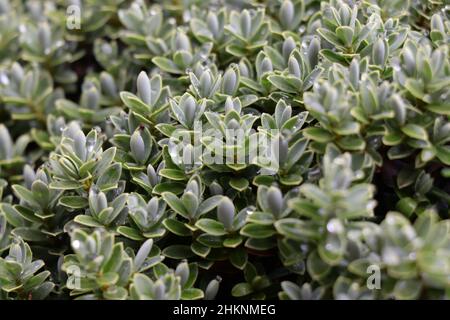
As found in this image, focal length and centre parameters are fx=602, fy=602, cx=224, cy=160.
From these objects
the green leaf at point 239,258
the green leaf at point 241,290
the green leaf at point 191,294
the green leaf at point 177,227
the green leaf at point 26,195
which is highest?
the green leaf at point 177,227

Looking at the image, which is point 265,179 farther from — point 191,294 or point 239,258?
point 191,294

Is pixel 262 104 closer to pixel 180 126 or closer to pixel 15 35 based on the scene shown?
pixel 180 126

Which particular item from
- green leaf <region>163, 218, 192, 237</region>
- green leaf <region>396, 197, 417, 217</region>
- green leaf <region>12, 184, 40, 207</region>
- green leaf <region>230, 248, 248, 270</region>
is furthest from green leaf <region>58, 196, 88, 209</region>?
green leaf <region>396, 197, 417, 217</region>

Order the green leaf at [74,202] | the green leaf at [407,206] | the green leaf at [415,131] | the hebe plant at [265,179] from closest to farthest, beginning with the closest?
the hebe plant at [265,179] → the green leaf at [415,131] → the green leaf at [407,206] → the green leaf at [74,202]

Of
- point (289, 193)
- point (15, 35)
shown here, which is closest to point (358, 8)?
point (289, 193)

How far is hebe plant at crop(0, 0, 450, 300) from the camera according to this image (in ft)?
5.58

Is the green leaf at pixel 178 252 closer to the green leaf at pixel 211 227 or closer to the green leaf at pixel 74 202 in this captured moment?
the green leaf at pixel 211 227

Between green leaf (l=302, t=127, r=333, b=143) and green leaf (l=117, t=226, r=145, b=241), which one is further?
green leaf (l=117, t=226, r=145, b=241)

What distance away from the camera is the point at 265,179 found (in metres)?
1.93

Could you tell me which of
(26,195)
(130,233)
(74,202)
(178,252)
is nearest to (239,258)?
(178,252)

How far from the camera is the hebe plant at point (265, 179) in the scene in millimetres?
1702

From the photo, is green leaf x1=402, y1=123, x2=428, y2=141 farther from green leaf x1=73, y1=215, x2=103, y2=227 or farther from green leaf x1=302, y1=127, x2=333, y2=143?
green leaf x1=73, y1=215, x2=103, y2=227

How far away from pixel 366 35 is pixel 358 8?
27 centimetres

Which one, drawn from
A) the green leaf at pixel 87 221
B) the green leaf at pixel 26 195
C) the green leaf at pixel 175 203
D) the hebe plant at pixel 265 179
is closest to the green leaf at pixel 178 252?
the hebe plant at pixel 265 179
